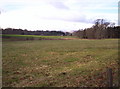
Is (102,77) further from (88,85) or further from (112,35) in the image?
(112,35)

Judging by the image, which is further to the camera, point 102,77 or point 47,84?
point 102,77

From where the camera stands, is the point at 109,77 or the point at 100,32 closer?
the point at 109,77

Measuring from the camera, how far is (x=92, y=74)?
8695 millimetres

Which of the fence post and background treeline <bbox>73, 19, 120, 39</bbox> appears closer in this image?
the fence post

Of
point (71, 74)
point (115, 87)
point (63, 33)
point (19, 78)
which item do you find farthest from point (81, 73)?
point (63, 33)

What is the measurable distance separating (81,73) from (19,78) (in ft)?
11.1

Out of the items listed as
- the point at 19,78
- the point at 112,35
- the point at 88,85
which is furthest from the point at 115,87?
the point at 112,35

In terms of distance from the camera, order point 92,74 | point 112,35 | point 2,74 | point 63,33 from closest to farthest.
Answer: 1. point 92,74
2. point 2,74
3. point 112,35
4. point 63,33

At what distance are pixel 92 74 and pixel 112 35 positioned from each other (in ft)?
340

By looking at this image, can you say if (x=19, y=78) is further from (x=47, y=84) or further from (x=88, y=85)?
(x=88, y=85)

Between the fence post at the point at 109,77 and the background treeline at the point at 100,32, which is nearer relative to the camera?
the fence post at the point at 109,77

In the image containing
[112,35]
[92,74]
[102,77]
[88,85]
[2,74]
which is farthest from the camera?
[112,35]

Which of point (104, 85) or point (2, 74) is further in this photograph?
point (2, 74)

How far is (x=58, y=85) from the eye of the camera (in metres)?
7.23
